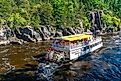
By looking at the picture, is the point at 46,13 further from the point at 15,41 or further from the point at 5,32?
the point at 15,41

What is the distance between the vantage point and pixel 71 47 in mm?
73250

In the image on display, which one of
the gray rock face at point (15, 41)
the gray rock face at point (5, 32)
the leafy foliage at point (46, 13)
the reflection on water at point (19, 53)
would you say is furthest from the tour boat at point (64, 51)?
the leafy foliage at point (46, 13)

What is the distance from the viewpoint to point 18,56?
78812 millimetres

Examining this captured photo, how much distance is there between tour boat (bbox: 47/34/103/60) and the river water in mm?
2321

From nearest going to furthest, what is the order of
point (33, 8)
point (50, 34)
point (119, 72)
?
point (119, 72) < point (50, 34) < point (33, 8)

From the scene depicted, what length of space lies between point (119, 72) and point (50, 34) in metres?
56.5

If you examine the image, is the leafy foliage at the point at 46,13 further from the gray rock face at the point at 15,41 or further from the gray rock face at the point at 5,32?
the gray rock face at the point at 15,41

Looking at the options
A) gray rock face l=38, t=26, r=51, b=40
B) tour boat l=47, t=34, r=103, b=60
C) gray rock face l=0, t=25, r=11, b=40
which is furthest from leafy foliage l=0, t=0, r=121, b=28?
tour boat l=47, t=34, r=103, b=60

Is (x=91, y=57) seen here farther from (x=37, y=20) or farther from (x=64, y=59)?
(x=37, y=20)

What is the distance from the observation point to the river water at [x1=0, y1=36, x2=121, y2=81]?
58.2 metres

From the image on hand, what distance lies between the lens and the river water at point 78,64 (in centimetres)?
5822

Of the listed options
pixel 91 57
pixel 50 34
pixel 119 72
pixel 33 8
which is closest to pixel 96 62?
pixel 91 57

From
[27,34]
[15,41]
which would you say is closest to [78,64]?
[15,41]

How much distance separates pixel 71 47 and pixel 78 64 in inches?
245
